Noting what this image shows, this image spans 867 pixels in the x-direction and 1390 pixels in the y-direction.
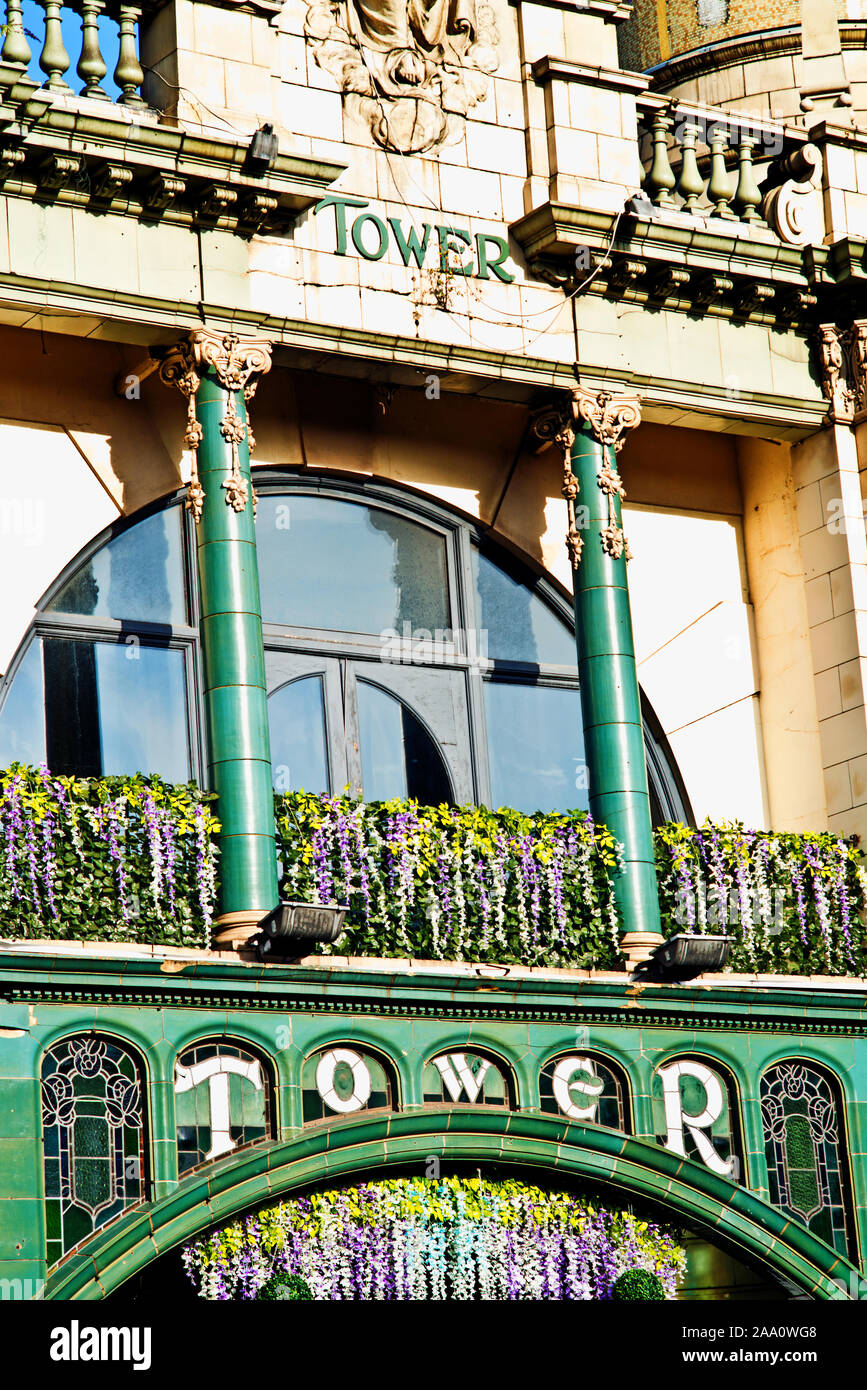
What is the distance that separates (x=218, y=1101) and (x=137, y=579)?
5058mm

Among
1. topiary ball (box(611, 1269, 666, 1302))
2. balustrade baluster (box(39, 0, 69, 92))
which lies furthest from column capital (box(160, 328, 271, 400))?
topiary ball (box(611, 1269, 666, 1302))

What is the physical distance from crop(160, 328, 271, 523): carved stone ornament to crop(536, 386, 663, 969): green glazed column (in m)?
3.00

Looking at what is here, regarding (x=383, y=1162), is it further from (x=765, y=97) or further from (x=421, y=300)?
(x=765, y=97)

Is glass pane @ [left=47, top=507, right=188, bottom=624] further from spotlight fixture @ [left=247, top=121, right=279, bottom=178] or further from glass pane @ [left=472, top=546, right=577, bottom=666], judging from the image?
spotlight fixture @ [left=247, top=121, right=279, bottom=178]

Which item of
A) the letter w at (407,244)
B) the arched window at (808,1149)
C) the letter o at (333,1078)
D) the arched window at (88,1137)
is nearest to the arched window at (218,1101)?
the arched window at (88,1137)

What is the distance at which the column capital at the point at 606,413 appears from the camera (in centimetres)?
2047

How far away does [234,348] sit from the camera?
62.3ft

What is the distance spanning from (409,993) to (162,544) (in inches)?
192

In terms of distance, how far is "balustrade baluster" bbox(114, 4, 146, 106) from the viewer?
19047mm

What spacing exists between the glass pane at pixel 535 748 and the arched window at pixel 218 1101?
4597 mm

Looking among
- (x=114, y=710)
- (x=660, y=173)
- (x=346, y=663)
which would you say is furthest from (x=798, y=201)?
(x=114, y=710)
